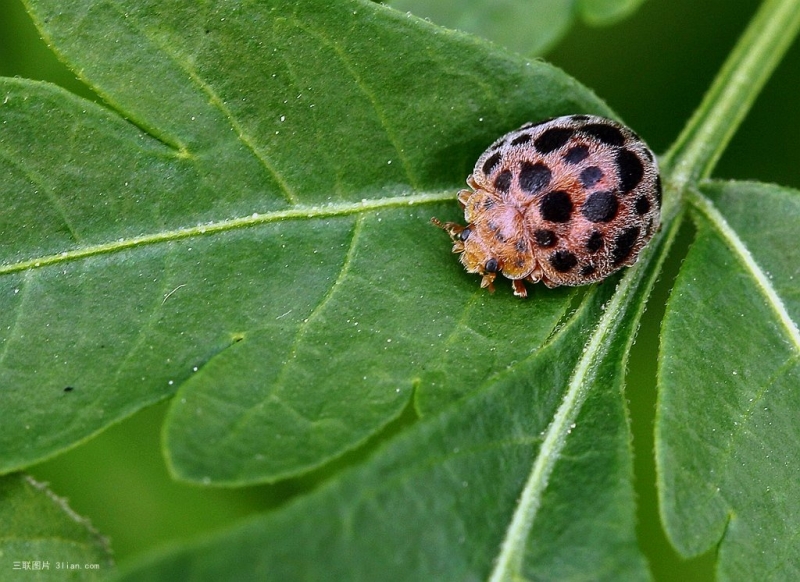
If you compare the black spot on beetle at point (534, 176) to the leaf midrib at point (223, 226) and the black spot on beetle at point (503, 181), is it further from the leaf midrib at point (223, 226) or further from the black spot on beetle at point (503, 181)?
the leaf midrib at point (223, 226)

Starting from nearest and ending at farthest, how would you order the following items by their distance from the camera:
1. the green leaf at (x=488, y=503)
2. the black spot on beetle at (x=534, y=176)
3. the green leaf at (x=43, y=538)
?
the green leaf at (x=488, y=503)
the green leaf at (x=43, y=538)
the black spot on beetle at (x=534, y=176)

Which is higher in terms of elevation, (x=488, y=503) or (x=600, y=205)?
(x=600, y=205)

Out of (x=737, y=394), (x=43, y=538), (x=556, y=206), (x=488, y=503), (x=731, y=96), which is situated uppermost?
(x=731, y=96)

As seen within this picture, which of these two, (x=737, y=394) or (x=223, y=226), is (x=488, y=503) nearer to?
(x=737, y=394)

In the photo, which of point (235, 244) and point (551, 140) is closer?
point (235, 244)

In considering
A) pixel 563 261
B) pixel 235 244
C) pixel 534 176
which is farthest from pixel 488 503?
pixel 534 176

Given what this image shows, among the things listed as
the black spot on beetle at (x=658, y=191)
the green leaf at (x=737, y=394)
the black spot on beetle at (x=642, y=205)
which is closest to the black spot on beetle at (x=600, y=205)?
the black spot on beetle at (x=642, y=205)

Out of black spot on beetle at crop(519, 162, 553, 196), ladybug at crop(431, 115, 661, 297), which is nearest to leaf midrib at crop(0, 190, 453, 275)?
ladybug at crop(431, 115, 661, 297)
